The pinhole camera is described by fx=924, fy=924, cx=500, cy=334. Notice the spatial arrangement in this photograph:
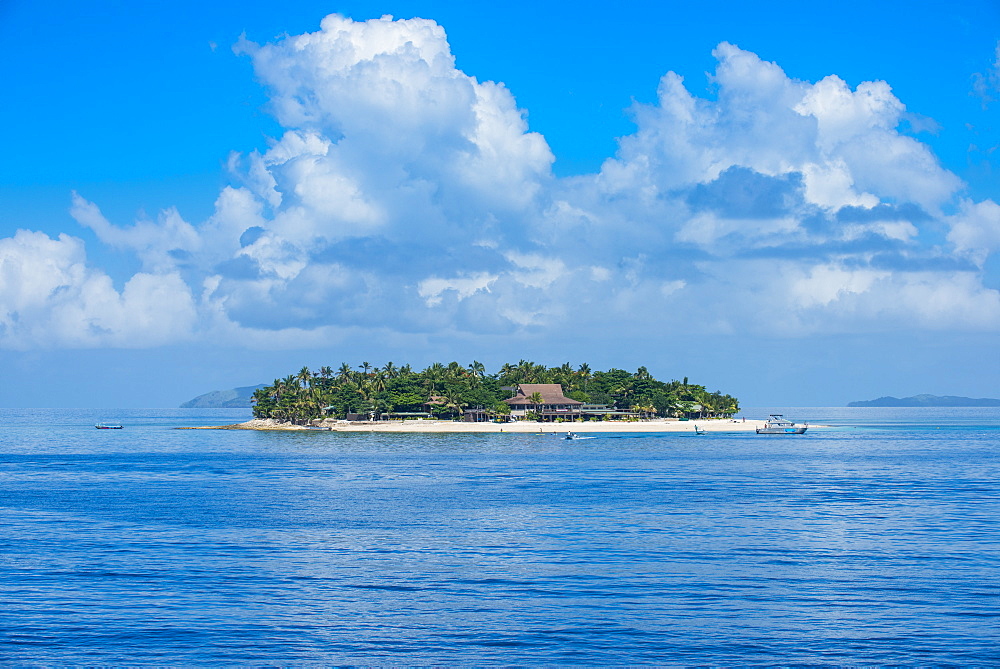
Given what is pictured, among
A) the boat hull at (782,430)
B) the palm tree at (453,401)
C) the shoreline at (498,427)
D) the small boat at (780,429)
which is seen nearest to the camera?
the boat hull at (782,430)

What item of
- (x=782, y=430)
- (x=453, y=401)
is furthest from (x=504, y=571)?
(x=453, y=401)

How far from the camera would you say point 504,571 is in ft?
110

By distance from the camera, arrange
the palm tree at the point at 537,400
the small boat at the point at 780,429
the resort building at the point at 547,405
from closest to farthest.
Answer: the small boat at the point at 780,429
the palm tree at the point at 537,400
the resort building at the point at 547,405

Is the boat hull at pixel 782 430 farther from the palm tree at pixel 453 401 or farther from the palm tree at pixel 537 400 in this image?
the palm tree at pixel 453 401

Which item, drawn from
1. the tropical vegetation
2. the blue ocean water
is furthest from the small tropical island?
the blue ocean water

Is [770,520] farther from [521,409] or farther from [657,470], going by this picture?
[521,409]

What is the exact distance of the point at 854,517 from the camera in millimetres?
46875

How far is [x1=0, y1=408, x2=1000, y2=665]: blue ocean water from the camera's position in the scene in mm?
24062

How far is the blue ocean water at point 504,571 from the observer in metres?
24.1

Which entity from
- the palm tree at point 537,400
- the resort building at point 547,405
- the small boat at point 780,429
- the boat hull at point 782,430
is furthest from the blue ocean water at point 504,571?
the resort building at point 547,405

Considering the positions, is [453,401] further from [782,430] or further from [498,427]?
[782,430]

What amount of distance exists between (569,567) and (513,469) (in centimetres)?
4820

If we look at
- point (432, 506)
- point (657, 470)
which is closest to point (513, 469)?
point (657, 470)

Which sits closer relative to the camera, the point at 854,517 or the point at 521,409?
the point at 854,517
